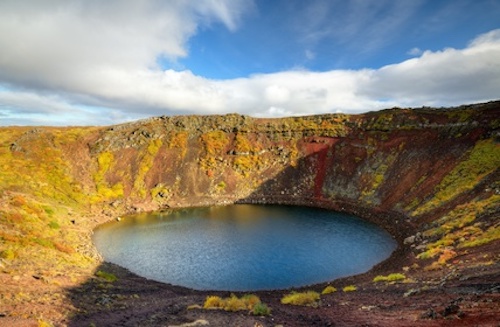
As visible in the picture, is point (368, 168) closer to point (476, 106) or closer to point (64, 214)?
point (476, 106)

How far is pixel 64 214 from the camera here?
66.7 meters

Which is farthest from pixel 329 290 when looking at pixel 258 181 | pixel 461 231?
pixel 258 181

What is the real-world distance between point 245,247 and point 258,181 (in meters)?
44.2

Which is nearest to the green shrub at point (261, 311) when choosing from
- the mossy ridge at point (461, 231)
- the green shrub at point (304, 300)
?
the green shrub at point (304, 300)

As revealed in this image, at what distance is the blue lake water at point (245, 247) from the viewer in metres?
43.4

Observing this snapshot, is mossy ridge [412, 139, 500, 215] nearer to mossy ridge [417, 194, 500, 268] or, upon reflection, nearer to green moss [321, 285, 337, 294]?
mossy ridge [417, 194, 500, 268]

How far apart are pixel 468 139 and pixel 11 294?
82.3m

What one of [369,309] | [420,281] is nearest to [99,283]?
[369,309]

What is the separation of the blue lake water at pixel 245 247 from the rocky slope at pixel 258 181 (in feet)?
14.9

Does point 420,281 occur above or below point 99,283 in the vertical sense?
above

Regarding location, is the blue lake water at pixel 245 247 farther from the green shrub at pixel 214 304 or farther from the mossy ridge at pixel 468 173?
the green shrub at pixel 214 304

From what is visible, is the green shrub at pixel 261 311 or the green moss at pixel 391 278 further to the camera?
the green moss at pixel 391 278

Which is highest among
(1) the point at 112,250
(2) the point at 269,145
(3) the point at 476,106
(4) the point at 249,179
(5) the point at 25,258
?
(3) the point at 476,106

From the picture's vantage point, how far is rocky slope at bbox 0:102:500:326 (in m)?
35.6
